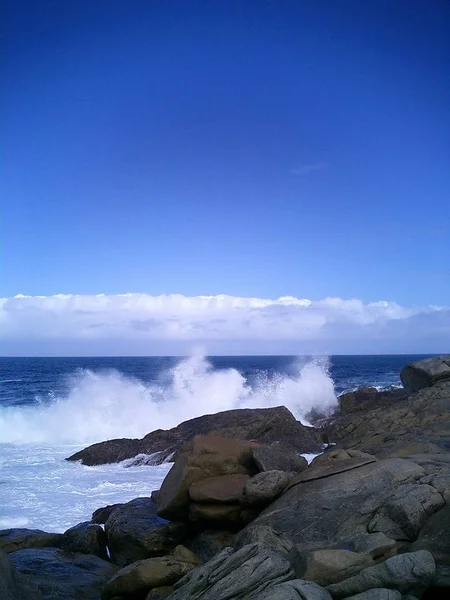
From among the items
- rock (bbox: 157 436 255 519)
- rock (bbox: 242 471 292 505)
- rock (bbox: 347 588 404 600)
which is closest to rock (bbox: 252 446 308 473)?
rock (bbox: 157 436 255 519)

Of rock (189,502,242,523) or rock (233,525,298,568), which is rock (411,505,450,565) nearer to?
rock (233,525,298,568)

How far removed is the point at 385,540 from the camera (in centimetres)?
689

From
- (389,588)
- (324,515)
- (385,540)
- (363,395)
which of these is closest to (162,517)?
(324,515)

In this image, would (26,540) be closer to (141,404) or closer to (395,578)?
(395,578)

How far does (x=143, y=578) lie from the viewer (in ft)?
26.5

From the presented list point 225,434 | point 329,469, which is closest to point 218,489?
point 329,469

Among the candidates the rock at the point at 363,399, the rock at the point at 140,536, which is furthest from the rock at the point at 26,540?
the rock at the point at 363,399

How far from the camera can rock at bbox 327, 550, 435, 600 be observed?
18.8ft

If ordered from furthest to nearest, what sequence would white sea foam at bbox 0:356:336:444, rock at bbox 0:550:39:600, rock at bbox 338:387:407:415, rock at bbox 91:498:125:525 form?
white sea foam at bbox 0:356:336:444 → rock at bbox 338:387:407:415 → rock at bbox 91:498:125:525 → rock at bbox 0:550:39:600

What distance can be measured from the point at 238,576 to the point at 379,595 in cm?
163

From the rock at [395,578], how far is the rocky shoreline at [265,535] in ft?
0.04

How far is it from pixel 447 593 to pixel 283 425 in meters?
15.4

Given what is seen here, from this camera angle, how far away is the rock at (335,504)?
835cm

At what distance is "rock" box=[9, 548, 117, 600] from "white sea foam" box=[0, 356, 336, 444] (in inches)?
670
